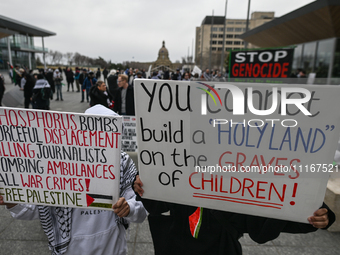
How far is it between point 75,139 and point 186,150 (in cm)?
78

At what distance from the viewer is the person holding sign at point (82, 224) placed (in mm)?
1829

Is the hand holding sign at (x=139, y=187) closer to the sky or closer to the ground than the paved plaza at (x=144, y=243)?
closer to the sky

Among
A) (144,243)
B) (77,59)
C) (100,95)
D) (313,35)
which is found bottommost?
(144,243)

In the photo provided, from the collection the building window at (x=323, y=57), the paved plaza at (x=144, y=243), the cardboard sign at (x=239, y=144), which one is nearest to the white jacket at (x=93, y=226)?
the cardboard sign at (x=239, y=144)

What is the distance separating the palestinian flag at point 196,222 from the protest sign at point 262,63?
621cm

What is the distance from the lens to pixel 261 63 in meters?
7.06

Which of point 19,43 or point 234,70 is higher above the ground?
point 19,43

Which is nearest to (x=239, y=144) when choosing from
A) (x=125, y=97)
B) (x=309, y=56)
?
(x=125, y=97)

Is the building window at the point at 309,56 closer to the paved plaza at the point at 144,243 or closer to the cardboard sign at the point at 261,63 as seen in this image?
the cardboard sign at the point at 261,63

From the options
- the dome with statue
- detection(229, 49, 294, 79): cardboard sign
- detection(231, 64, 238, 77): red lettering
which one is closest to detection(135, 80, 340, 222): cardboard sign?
detection(229, 49, 294, 79): cardboard sign

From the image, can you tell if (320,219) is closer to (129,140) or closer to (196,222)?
(196,222)

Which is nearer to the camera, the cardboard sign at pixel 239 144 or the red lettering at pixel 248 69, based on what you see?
the cardboard sign at pixel 239 144

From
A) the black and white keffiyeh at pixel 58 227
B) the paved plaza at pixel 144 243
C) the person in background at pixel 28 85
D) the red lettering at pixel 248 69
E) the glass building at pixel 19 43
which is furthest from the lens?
the glass building at pixel 19 43

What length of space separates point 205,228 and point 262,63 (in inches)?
252
